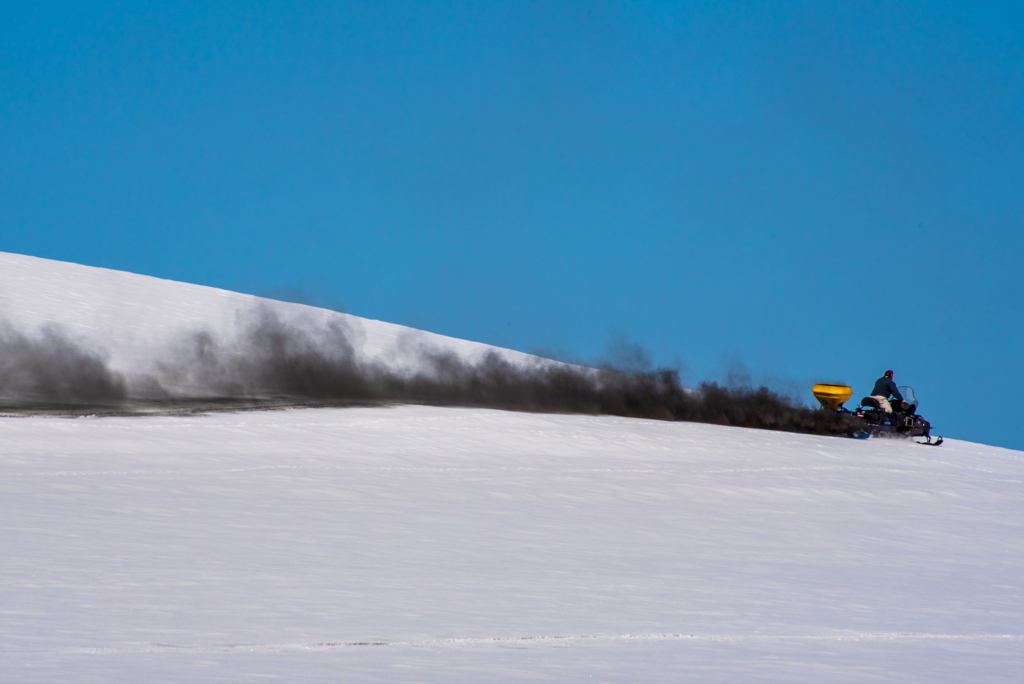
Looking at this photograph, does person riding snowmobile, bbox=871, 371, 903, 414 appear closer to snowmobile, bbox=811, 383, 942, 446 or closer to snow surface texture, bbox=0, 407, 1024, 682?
snowmobile, bbox=811, 383, 942, 446

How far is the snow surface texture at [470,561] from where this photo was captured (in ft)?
19.3

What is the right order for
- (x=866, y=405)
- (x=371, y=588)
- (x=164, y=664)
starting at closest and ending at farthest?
(x=164, y=664) < (x=371, y=588) < (x=866, y=405)

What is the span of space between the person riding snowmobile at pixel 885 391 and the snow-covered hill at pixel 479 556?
3208mm

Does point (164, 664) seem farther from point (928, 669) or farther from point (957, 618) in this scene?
point (957, 618)

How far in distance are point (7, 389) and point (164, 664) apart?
15.9 meters

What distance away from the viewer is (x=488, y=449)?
17.0 meters

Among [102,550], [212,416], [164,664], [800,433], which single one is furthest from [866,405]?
[164,664]

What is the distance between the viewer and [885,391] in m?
22.2

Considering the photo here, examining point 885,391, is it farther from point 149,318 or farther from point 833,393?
point 149,318

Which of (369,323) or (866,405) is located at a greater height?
(369,323)

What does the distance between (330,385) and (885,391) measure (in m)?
13.2

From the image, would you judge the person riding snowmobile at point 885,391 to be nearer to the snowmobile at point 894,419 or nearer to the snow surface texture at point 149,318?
the snowmobile at point 894,419

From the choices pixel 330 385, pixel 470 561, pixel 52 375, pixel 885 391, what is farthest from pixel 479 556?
pixel 885 391

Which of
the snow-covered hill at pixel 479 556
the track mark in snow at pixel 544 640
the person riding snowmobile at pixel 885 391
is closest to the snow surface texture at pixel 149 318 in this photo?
the snow-covered hill at pixel 479 556
